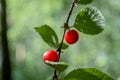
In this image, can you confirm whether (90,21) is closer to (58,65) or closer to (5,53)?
(58,65)

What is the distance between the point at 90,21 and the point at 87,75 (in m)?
0.17

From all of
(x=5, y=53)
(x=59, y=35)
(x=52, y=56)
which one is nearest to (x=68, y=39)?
(x=52, y=56)

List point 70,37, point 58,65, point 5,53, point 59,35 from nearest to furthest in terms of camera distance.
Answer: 1. point 58,65
2. point 70,37
3. point 5,53
4. point 59,35

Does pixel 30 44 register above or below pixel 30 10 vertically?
below

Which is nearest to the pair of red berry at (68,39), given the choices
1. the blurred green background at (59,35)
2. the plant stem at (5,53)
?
the plant stem at (5,53)

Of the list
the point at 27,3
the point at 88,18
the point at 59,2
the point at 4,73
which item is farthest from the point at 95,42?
the point at 88,18

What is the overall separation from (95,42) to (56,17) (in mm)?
909

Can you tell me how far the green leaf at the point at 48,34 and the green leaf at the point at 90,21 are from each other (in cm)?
7

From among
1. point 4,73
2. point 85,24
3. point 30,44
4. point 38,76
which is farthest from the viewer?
point 30,44

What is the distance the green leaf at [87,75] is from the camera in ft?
2.85

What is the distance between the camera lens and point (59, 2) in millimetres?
6961

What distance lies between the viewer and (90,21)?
1005 millimetres

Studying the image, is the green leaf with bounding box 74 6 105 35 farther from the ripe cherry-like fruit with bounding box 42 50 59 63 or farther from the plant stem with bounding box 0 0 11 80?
the plant stem with bounding box 0 0 11 80

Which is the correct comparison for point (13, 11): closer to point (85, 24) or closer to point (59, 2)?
point (59, 2)
